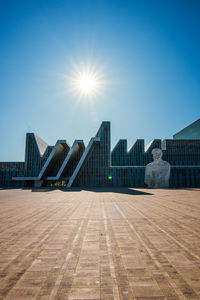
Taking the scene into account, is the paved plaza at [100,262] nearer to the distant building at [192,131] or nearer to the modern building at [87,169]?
the modern building at [87,169]

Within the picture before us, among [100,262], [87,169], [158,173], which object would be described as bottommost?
[100,262]

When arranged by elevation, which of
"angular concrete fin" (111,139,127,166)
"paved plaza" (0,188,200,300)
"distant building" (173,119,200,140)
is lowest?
"paved plaza" (0,188,200,300)

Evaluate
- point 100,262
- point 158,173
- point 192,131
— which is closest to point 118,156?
point 158,173

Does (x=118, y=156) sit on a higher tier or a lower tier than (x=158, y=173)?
higher

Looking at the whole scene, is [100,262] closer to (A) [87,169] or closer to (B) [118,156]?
(A) [87,169]

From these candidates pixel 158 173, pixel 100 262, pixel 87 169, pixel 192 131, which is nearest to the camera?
pixel 100 262

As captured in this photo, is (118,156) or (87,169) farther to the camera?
(118,156)

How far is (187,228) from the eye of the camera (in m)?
4.01

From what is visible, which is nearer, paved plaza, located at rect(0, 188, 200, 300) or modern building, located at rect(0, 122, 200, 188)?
paved plaza, located at rect(0, 188, 200, 300)

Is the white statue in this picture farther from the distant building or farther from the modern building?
the distant building

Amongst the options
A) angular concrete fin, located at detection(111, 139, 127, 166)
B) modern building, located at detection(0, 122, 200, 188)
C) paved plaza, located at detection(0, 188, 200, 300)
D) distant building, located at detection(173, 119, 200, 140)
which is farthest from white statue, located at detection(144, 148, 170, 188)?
distant building, located at detection(173, 119, 200, 140)

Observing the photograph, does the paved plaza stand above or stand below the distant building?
below

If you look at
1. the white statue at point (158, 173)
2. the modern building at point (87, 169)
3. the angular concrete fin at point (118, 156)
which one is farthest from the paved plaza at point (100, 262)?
the angular concrete fin at point (118, 156)

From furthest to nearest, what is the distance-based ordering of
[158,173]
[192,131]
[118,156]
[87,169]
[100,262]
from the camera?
1. [192,131]
2. [118,156]
3. [87,169]
4. [158,173]
5. [100,262]
